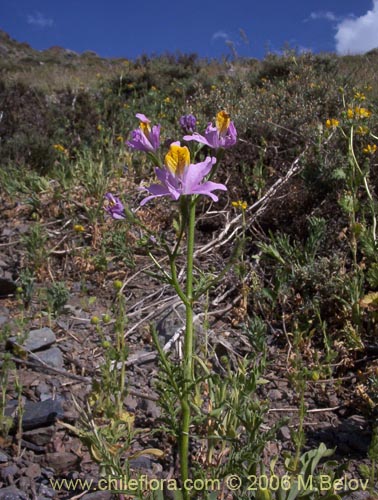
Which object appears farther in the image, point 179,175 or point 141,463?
point 141,463

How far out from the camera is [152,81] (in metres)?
9.85

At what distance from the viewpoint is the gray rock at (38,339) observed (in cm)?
251

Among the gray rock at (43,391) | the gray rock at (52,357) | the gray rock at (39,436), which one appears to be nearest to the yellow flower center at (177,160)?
the gray rock at (39,436)

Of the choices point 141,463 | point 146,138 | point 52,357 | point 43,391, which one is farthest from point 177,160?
point 52,357

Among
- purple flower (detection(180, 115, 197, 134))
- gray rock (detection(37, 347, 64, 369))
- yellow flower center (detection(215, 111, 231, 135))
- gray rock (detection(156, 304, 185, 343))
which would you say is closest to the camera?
yellow flower center (detection(215, 111, 231, 135))

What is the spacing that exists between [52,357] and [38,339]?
0.52ft

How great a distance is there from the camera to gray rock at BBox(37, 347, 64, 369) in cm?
244

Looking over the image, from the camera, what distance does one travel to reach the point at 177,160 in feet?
4.48

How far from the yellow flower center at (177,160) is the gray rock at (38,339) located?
1.51 m

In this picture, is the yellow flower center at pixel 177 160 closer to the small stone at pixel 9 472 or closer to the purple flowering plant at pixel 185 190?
the purple flowering plant at pixel 185 190

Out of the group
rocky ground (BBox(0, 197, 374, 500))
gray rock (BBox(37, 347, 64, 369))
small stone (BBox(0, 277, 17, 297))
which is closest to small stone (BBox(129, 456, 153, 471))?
rocky ground (BBox(0, 197, 374, 500))

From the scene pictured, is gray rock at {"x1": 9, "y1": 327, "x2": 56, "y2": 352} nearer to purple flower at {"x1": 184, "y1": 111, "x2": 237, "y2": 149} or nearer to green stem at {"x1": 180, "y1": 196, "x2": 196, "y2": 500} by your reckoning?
green stem at {"x1": 180, "y1": 196, "x2": 196, "y2": 500}

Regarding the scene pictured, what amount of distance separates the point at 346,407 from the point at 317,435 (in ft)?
0.76

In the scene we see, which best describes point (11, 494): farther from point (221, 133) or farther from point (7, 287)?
point (7, 287)
